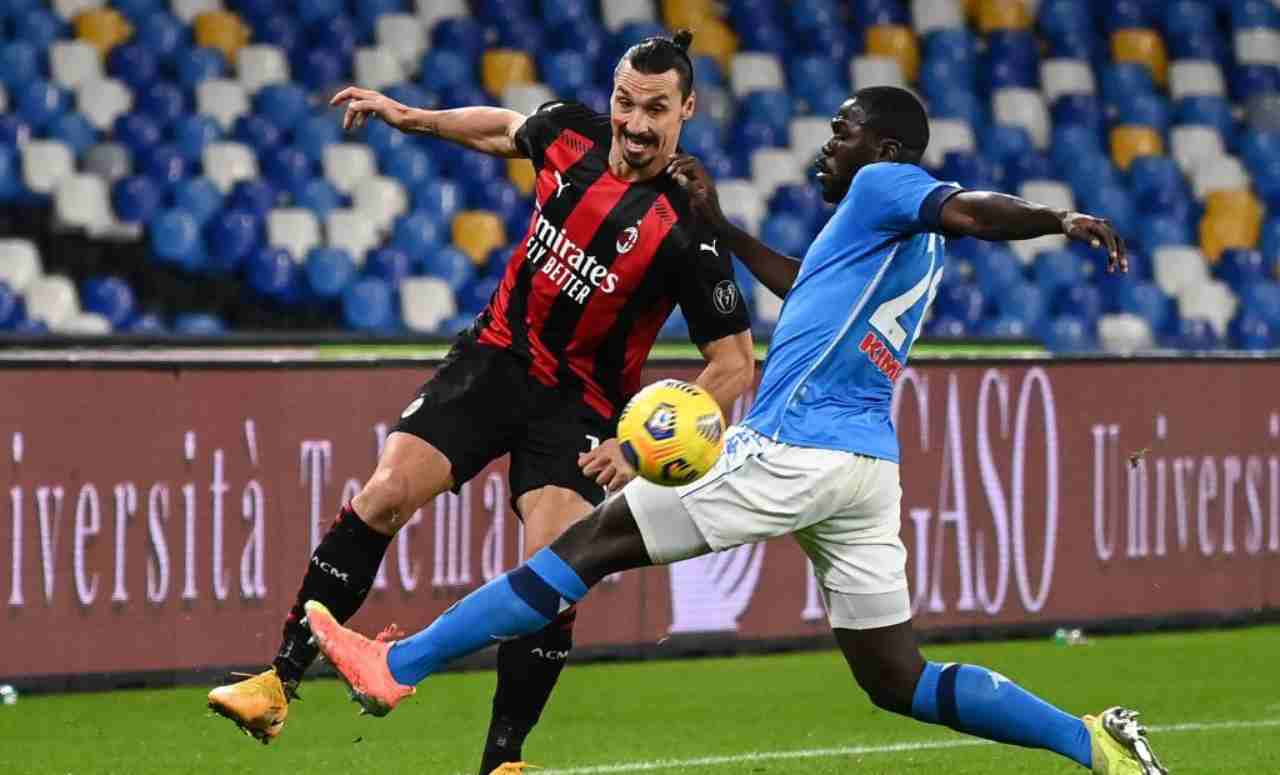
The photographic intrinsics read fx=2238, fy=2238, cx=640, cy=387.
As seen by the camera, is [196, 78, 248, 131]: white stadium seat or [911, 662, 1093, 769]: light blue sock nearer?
[911, 662, 1093, 769]: light blue sock

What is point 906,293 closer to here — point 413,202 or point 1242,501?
point 1242,501

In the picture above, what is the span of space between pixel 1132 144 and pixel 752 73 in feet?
10.5

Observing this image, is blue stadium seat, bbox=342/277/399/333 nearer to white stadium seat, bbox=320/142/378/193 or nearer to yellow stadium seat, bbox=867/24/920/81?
white stadium seat, bbox=320/142/378/193

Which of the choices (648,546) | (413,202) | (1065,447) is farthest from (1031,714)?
(413,202)

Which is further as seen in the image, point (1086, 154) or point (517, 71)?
point (1086, 154)

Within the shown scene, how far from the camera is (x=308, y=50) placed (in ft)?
45.0

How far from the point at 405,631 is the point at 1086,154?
27.9ft

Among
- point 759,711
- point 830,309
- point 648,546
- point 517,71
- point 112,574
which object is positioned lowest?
point 759,711

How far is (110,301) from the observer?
38.9ft

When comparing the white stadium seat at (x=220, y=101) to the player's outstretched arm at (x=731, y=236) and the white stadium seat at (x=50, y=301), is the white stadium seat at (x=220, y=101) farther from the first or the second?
the player's outstretched arm at (x=731, y=236)

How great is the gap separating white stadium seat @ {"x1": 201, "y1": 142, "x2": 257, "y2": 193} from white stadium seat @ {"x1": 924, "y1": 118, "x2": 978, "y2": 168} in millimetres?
5162

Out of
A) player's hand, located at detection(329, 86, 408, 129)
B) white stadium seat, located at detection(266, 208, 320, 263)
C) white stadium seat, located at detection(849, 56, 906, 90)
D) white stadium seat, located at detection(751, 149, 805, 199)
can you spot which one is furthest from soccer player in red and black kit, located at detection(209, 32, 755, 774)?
white stadium seat, located at detection(849, 56, 906, 90)

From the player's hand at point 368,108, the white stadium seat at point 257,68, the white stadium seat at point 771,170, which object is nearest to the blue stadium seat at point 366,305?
the white stadium seat at point 257,68

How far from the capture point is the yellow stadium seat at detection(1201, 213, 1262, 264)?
1661cm
